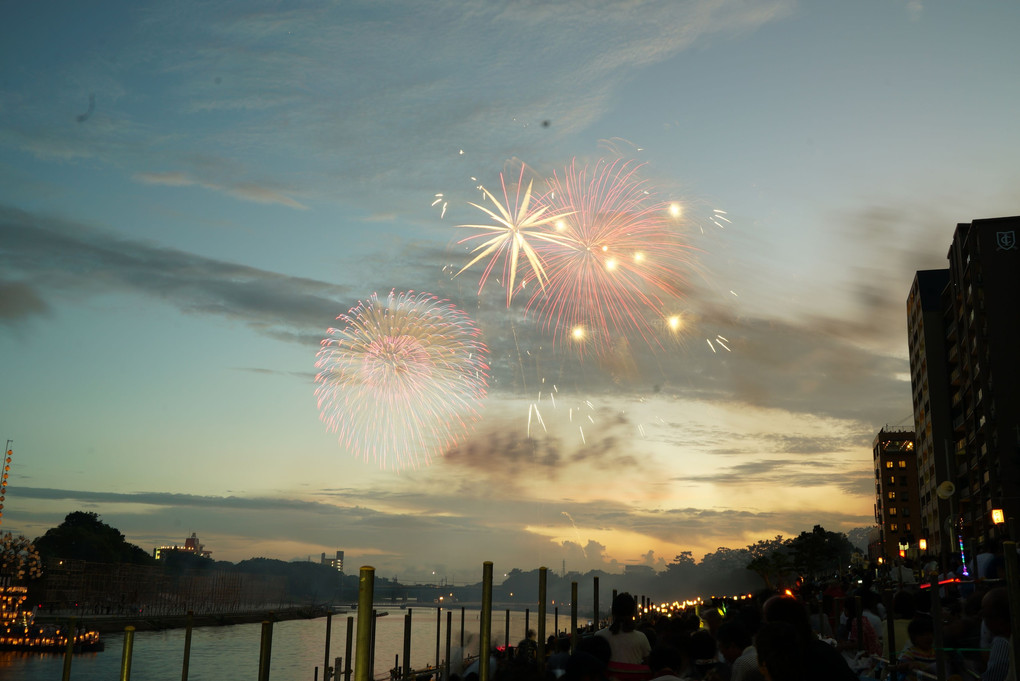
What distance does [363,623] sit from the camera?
14.7ft

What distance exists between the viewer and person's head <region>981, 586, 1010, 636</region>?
253 inches

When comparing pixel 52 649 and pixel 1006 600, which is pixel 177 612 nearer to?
pixel 52 649

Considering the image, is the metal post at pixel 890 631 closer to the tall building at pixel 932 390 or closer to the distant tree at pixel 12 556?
the tall building at pixel 932 390

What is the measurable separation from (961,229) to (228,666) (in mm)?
102857

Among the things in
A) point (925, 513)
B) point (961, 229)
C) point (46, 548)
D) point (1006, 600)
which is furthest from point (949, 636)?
point (46, 548)

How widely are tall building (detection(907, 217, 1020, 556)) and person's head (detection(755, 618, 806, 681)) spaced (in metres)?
58.5

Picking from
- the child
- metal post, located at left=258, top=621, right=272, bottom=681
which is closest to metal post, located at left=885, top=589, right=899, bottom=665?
the child

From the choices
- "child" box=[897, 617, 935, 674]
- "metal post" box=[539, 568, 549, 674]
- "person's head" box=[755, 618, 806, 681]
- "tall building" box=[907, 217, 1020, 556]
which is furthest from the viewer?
"tall building" box=[907, 217, 1020, 556]

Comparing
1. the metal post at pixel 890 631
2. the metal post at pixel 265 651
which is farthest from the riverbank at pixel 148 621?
the metal post at pixel 890 631

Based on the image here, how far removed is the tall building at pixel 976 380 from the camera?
66.2m

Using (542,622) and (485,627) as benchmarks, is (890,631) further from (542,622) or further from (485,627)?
(542,622)

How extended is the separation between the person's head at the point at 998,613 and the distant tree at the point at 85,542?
15729cm

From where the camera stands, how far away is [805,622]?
6.07m

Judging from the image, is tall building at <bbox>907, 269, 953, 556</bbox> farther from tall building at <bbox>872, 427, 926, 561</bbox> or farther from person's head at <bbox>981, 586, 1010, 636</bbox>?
person's head at <bbox>981, 586, 1010, 636</bbox>
